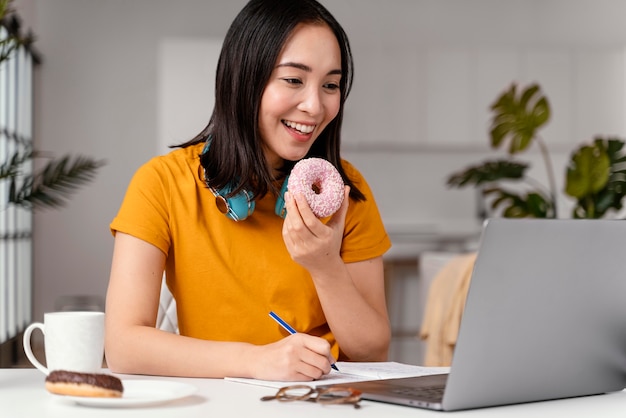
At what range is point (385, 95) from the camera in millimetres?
6410

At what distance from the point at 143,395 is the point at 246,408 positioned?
0.43ft

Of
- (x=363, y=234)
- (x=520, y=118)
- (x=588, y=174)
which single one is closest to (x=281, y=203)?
(x=363, y=234)

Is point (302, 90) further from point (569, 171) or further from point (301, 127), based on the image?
point (569, 171)

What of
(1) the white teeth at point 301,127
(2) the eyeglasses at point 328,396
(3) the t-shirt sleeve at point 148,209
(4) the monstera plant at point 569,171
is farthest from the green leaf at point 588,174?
(2) the eyeglasses at point 328,396

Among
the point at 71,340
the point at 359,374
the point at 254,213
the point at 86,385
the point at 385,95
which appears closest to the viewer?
the point at 86,385

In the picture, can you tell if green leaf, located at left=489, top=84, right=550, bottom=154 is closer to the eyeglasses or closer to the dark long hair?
the dark long hair

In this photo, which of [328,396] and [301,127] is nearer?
[328,396]

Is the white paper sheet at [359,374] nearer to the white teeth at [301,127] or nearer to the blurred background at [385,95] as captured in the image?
the white teeth at [301,127]

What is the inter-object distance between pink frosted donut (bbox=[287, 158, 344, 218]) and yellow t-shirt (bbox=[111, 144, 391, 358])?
231 mm

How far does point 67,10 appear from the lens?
6.18 meters

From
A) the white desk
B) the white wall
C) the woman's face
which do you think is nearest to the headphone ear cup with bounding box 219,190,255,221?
the woman's face

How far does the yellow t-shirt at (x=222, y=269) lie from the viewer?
1.67m

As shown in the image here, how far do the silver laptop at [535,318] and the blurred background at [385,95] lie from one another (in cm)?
470

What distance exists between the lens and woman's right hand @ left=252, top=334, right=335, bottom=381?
4.04 feet
